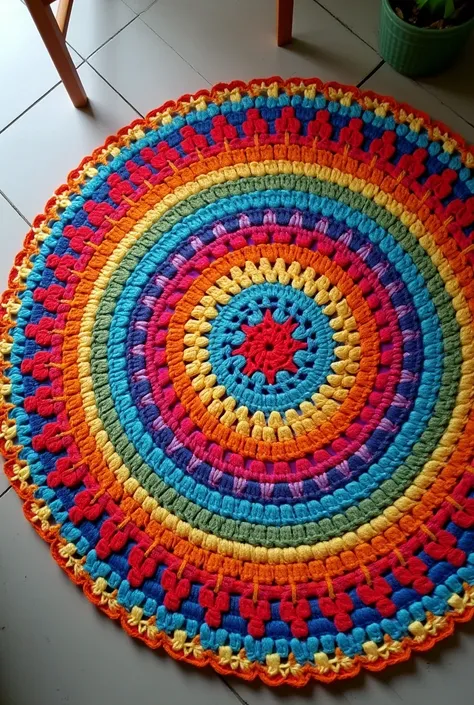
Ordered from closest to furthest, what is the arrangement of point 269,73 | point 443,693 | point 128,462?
point 443,693
point 128,462
point 269,73

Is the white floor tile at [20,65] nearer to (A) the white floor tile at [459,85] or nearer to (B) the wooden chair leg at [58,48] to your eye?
(B) the wooden chair leg at [58,48]

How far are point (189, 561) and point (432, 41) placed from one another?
2.98ft

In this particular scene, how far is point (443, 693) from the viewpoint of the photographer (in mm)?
922

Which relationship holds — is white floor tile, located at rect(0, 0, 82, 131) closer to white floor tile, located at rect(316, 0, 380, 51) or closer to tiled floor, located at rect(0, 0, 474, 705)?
tiled floor, located at rect(0, 0, 474, 705)

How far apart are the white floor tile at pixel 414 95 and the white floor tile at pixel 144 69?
0.32 metres

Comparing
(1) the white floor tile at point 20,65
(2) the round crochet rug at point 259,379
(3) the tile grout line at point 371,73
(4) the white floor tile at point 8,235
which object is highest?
(1) the white floor tile at point 20,65

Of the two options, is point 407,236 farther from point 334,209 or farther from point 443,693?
point 443,693

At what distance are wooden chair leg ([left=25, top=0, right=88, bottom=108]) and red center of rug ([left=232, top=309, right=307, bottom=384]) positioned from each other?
53 centimetres

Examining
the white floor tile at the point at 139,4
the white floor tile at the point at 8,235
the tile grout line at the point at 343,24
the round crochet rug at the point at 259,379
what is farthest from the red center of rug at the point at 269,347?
the white floor tile at the point at 139,4

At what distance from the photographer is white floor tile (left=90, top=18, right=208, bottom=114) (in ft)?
4.00

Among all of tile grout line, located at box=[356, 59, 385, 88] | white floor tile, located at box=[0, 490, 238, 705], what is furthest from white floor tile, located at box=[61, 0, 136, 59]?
white floor tile, located at box=[0, 490, 238, 705]

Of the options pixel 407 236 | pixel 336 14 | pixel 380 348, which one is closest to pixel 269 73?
pixel 336 14

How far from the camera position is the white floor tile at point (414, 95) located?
116cm

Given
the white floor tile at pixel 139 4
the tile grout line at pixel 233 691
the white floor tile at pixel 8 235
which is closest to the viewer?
the tile grout line at pixel 233 691
